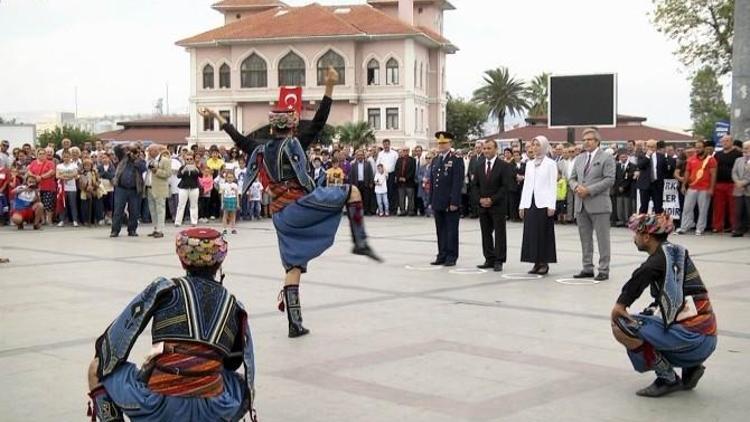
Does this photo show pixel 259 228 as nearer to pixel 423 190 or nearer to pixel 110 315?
pixel 423 190

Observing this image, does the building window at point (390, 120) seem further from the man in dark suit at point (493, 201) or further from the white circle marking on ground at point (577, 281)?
the white circle marking on ground at point (577, 281)

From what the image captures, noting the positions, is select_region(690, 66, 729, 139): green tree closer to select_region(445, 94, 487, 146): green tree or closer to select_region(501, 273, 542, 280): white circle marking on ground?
select_region(445, 94, 487, 146): green tree

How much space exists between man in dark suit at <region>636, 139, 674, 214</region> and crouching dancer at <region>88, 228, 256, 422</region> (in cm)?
2005

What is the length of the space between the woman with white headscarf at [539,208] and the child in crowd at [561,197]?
1070 cm

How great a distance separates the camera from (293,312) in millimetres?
9367

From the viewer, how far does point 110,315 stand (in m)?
10.6

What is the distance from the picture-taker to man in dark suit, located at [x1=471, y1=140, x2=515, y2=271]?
14.8 meters

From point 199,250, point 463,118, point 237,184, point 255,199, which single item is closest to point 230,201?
point 237,184

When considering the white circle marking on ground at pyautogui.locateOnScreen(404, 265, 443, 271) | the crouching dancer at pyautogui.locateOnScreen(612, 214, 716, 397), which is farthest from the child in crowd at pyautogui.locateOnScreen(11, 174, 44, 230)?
the crouching dancer at pyautogui.locateOnScreen(612, 214, 716, 397)

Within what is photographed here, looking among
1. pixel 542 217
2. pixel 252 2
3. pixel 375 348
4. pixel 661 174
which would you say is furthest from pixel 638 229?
pixel 252 2

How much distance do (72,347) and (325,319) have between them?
2580 millimetres

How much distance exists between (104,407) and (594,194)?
9.87 meters

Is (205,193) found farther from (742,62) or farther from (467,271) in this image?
(742,62)

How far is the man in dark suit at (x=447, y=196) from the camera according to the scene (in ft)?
49.4
